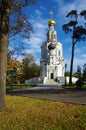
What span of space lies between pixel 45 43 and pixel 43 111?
250 feet

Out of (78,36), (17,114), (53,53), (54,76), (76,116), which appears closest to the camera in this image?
(76,116)

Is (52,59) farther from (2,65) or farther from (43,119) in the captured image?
(43,119)

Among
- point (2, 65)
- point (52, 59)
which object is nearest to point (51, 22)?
point (52, 59)

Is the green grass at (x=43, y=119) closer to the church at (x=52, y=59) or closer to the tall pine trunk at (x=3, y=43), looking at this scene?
the tall pine trunk at (x=3, y=43)

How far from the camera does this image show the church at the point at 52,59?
7781cm

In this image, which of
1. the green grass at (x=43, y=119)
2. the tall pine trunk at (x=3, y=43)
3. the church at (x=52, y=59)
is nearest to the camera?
the green grass at (x=43, y=119)

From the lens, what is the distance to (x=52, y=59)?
8088cm

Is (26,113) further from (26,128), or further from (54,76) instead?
(54,76)

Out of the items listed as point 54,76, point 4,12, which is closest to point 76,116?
point 4,12

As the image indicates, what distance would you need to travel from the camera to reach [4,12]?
10.4 metres

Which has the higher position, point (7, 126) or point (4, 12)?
point (4, 12)

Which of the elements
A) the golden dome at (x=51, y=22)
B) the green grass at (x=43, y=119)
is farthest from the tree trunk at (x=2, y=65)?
the golden dome at (x=51, y=22)

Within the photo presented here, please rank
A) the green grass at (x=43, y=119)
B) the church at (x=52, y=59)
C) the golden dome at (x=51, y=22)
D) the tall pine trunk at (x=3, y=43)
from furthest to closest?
the golden dome at (x=51, y=22)
the church at (x=52, y=59)
the tall pine trunk at (x=3, y=43)
the green grass at (x=43, y=119)

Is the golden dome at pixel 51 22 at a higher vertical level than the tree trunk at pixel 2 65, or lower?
higher
